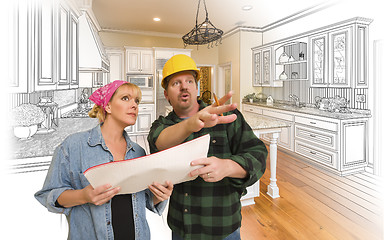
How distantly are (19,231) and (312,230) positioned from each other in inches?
90.6

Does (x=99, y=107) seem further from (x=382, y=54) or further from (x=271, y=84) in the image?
(x=271, y=84)

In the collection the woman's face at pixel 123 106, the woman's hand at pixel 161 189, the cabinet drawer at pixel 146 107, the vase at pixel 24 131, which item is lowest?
the woman's hand at pixel 161 189

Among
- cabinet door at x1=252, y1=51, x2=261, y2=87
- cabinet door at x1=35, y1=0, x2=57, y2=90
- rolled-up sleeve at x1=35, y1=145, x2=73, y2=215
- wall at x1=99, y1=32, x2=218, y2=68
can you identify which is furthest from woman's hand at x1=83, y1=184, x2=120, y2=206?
wall at x1=99, y1=32, x2=218, y2=68

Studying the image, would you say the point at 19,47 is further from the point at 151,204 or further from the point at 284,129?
the point at 284,129

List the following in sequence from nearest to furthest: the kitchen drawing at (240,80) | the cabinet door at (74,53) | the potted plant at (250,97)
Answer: the kitchen drawing at (240,80), the cabinet door at (74,53), the potted plant at (250,97)

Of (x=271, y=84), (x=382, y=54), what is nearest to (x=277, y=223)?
(x=382, y=54)

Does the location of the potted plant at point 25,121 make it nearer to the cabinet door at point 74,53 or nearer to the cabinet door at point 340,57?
the cabinet door at point 74,53

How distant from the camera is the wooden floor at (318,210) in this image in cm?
204

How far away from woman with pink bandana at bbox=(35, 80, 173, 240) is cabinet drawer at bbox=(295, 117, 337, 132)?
343cm

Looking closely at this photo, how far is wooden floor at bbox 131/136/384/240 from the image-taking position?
204 centimetres

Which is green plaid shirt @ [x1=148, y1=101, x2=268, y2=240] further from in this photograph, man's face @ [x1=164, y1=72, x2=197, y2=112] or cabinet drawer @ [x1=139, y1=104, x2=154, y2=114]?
cabinet drawer @ [x1=139, y1=104, x2=154, y2=114]

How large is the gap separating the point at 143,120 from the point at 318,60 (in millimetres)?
4262

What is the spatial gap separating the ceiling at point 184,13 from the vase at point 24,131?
351cm

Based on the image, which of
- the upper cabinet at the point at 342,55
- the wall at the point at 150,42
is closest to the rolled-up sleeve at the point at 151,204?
the upper cabinet at the point at 342,55
